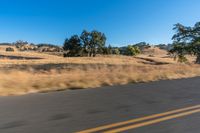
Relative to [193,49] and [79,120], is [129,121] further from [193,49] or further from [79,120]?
[193,49]

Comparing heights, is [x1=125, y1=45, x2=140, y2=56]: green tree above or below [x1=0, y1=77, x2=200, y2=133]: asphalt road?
below

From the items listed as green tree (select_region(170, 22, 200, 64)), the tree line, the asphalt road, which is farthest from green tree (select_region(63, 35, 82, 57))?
the asphalt road

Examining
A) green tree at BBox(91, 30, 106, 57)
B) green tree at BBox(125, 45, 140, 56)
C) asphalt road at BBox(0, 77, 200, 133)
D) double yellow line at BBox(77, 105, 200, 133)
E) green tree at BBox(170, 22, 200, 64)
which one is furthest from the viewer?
green tree at BBox(125, 45, 140, 56)

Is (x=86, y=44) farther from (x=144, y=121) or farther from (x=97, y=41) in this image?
(x=144, y=121)

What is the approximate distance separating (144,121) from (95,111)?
127 cm

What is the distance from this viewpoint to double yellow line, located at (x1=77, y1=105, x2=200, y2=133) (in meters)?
5.63

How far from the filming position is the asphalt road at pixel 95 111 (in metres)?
5.79

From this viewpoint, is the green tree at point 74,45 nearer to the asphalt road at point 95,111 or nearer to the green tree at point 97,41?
the green tree at point 97,41

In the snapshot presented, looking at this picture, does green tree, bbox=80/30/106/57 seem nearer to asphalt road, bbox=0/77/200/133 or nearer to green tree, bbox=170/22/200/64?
green tree, bbox=170/22/200/64

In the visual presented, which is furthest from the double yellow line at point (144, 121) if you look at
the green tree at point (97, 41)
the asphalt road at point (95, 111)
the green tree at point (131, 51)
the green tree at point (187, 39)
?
the green tree at point (131, 51)

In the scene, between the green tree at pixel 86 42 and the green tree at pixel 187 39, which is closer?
the green tree at pixel 187 39

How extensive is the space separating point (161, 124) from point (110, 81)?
7.46m

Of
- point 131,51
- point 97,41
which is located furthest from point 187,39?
point 131,51

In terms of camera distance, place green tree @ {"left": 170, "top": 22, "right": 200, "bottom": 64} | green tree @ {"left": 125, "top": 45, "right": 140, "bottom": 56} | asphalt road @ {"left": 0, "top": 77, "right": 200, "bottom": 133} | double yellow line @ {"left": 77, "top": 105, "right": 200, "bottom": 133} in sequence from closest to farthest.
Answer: double yellow line @ {"left": 77, "top": 105, "right": 200, "bottom": 133}
asphalt road @ {"left": 0, "top": 77, "right": 200, "bottom": 133}
green tree @ {"left": 170, "top": 22, "right": 200, "bottom": 64}
green tree @ {"left": 125, "top": 45, "right": 140, "bottom": 56}
